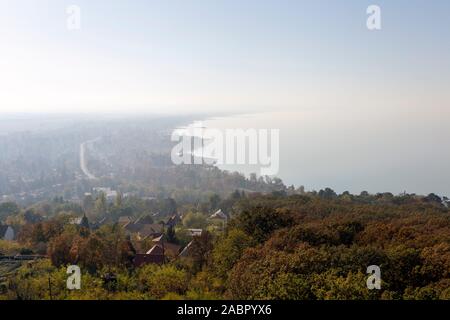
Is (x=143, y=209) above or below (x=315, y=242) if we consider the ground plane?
below

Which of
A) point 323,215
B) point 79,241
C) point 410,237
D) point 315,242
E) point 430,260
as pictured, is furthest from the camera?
point 323,215

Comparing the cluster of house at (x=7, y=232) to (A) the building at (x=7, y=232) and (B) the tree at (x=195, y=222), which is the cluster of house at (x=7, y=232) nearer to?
(A) the building at (x=7, y=232)

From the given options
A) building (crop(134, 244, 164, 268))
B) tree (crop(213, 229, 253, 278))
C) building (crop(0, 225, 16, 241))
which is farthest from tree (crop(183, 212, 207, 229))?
tree (crop(213, 229, 253, 278))

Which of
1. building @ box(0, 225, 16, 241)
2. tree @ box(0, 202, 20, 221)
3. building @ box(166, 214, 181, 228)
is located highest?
building @ box(0, 225, 16, 241)

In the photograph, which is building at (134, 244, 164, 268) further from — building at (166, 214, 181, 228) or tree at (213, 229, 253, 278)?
building at (166, 214, 181, 228)

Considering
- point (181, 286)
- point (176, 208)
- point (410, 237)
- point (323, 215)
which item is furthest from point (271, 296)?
point (176, 208)

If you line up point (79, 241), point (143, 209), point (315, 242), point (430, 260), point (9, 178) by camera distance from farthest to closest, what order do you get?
point (9, 178) < point (143, 209) < point (79, 241) < point (315, 242) < point (430, 260)

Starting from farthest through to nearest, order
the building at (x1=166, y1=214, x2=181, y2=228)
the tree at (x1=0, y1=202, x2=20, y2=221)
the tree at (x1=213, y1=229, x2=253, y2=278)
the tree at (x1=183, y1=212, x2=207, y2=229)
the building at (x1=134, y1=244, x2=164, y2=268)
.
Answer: the tree at (x1=0, y1=202, x2=20, y2=221), the building at (x1=166, y1=214, x2=181, y2=228), the tree at (x1=183, y1=212, x2=207, y2=229), the building at (x1=134, y1=244, x2=164, y2=268), the tree at (x1=213, y1=229, x2=253, y2=278)

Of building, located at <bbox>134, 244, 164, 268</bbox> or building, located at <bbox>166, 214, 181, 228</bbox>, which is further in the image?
building, located at <bbox>166, 214, 181, 228</bbox>

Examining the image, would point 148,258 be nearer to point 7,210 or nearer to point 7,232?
point 7,232

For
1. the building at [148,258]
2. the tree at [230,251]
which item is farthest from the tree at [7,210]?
the tree at [230,251]
